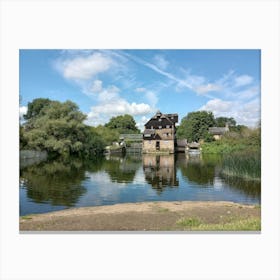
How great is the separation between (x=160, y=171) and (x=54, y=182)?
324 centimetres

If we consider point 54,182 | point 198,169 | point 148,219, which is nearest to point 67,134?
point 54,182

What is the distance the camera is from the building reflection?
7892 millimetres

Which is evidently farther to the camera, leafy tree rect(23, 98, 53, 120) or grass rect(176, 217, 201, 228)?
leafy tree rect(23, 98, 53, 120)

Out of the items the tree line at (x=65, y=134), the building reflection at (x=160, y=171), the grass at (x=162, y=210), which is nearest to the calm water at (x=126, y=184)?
the building reflection at (x=160, y=171)

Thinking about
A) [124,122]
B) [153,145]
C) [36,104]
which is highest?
[36,104]

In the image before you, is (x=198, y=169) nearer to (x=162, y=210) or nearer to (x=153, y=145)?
(x=153, y=145)

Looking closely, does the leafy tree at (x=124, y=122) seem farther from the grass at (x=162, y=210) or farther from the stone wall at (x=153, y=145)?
the grass at (x=162, y=210)

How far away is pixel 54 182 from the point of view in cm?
812

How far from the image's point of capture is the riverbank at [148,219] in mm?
4191

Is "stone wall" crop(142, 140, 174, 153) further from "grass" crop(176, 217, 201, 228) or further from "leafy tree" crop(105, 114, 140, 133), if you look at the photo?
"grass" crop(176, 217, 201, 228)

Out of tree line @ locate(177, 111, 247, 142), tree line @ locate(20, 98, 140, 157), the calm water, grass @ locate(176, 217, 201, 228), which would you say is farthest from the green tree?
grass @ locate(176, 217, 201, 228)
